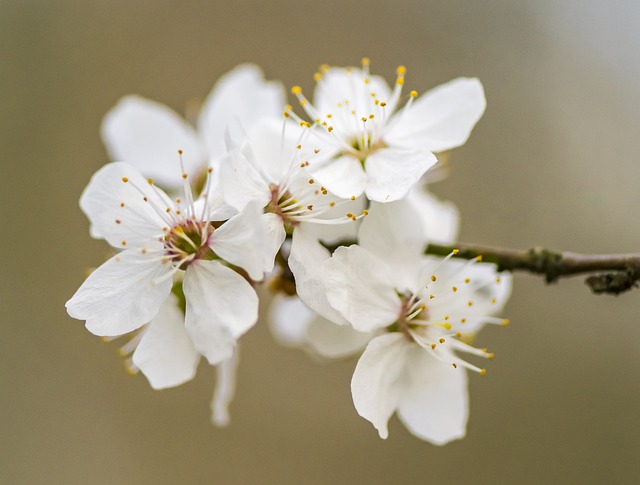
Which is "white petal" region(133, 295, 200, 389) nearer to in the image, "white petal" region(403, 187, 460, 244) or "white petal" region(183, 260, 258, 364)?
"white petal" region(183, 260, 258, 364)

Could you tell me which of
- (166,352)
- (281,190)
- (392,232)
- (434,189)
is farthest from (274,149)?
(434,189)

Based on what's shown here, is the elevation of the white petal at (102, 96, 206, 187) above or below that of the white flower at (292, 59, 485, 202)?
below

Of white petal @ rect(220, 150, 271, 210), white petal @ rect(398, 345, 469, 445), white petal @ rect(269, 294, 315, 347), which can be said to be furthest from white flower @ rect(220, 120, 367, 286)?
white petal @ rect(269, 294, 315, 347)

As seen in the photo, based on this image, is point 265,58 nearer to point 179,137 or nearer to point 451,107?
point 179,137

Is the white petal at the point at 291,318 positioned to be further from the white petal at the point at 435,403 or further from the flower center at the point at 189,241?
the flower center at the point at 189,241

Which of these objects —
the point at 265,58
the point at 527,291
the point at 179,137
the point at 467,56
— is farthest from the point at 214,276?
the point at 467,56

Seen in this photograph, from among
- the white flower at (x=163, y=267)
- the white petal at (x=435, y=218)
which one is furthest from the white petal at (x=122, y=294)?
the white petal at (x=435, y=218)

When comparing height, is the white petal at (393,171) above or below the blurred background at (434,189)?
above
